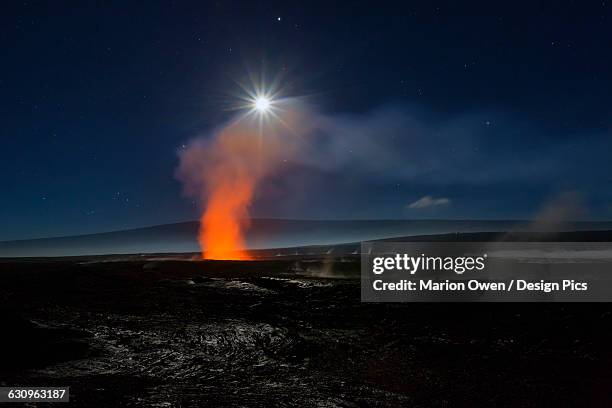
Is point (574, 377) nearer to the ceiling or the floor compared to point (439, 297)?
nearer to the floor

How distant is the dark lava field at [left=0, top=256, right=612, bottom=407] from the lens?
6.08 meters

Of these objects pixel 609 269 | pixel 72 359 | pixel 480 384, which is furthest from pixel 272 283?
pixel 609 269

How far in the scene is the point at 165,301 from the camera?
13820 mm

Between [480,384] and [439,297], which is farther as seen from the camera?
[439,297]

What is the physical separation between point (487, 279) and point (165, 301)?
38.5ft

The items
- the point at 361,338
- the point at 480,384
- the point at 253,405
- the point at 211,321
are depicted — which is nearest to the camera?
the point at 253,405

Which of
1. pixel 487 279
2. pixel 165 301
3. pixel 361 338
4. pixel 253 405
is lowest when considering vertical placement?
pixel 253 405

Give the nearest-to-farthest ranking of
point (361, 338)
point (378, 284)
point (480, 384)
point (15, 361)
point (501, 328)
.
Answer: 1. point (480, 384)
2. point (15, 361)
3. point (361, 338)
4. point (501, 328)
5. point (378, 284)

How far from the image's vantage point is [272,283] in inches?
676

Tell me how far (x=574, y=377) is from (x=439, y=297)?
764 centimetres

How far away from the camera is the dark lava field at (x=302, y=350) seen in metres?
6.08

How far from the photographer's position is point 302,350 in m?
8.38

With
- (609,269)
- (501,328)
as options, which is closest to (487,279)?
(609,269)

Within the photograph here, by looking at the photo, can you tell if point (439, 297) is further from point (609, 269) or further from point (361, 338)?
point (609, 269)
